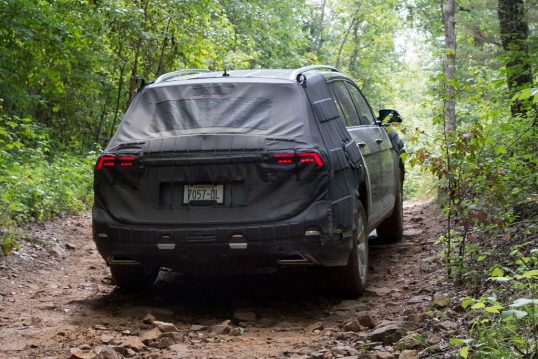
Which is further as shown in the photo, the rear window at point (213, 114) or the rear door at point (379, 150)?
the rear door at point (379, 150)

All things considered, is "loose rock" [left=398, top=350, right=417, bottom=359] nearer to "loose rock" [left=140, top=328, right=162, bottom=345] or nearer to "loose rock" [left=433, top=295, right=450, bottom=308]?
"loose rock" [left=433, top=295, right=450, bottom=308]

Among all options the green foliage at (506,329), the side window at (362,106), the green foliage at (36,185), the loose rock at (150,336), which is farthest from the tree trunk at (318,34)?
the green foliage at (506,329)

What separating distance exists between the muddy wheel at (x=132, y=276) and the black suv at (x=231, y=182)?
0.13 feet

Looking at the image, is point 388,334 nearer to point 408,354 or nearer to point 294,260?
point 408,354

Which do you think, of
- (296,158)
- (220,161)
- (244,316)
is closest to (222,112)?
(220,161)

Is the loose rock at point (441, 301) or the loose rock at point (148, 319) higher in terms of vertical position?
the loose rock at point (441, 301)

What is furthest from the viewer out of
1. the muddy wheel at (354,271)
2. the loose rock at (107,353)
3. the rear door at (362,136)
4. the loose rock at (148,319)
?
the rear door at (362,136)

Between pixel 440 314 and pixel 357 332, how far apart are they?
550 millimetres

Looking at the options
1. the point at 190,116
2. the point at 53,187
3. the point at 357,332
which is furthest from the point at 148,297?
the point at 53,187

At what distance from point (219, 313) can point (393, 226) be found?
3.62m

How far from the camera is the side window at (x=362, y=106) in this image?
756 cm

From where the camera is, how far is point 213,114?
18.7 ft

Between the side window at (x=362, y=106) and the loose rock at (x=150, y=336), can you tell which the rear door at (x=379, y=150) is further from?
the loose rock at (x=150, y=336)

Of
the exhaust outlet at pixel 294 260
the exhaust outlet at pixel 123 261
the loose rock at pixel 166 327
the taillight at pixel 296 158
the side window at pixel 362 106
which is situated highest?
the side window at pixel 362 106
